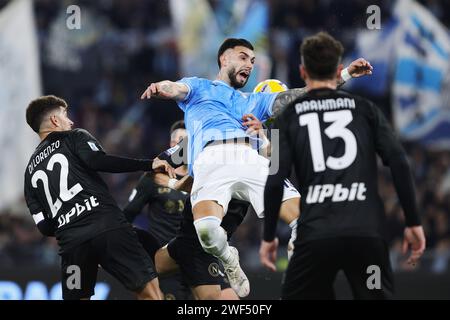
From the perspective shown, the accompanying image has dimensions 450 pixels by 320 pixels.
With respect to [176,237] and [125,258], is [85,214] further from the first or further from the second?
[176,237]

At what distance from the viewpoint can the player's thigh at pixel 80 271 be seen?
7.00 m

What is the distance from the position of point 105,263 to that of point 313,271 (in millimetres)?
2336

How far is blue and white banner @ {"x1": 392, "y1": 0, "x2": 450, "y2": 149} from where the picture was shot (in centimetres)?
1389

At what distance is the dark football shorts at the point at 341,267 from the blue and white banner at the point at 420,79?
8752mm

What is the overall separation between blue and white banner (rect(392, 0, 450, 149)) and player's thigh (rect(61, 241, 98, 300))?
25.9 ft

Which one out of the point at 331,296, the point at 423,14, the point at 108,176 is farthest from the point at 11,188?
the point at 331,296

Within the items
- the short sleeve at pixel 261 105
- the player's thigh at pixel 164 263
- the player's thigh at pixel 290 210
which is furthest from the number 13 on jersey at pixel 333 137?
the player's thigh at pixel 164 263

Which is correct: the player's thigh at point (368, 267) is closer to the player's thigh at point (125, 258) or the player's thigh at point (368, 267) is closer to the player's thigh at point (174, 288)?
the player's thigh at point (125, 258)

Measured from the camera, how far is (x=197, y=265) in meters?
7.62

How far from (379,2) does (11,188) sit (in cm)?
661

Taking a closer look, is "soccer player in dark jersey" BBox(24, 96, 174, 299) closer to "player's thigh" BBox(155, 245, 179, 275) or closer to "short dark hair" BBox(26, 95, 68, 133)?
"short dark hair" BBox(26, 95, 68, 133)

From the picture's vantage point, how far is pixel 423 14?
14.1 meters
